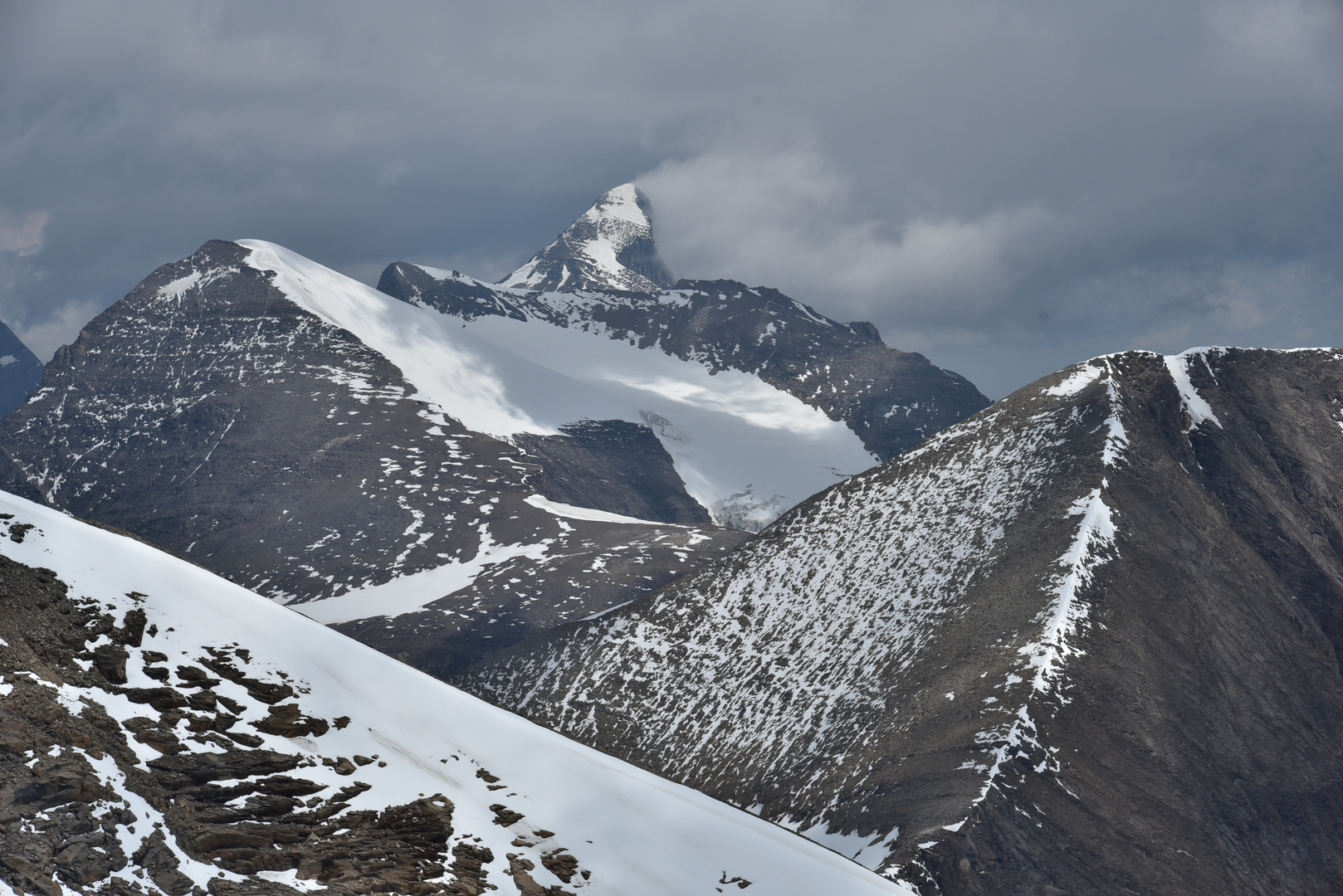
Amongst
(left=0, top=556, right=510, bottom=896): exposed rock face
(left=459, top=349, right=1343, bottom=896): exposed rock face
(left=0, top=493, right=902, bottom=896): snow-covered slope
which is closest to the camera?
(left=0, top=556, right=510, bottom=896): exposed rock face

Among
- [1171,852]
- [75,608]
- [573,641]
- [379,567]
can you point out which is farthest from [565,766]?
[379,567]

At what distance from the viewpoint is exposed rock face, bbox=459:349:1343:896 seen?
6512 centimetres

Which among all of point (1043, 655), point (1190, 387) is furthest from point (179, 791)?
point (1190, 387)

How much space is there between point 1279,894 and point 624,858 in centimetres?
5893

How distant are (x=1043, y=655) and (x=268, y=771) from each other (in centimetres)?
5800

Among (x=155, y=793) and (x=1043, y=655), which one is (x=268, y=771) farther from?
(x=1043, y=655)

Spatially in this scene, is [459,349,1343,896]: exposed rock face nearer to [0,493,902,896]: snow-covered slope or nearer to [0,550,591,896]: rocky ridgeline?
[0,493,902,896]: snow-covered slope

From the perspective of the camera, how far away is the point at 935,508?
326 ft

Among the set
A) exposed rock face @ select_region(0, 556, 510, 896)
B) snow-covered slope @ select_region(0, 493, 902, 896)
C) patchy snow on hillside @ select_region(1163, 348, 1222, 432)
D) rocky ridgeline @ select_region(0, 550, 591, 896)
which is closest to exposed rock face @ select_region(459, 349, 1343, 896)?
patchy snow on hillside @ select_region(1163, 348, 1222, 432)

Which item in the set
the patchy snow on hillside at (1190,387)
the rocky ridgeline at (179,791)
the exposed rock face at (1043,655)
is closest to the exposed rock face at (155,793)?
the rocky ridgeline at (179,791)

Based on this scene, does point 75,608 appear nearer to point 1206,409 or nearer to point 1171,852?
point 1171,852

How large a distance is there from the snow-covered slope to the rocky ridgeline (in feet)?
0.20

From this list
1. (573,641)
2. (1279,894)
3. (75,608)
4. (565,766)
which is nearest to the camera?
(75,608)

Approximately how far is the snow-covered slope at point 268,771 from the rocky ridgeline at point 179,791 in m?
0.06
